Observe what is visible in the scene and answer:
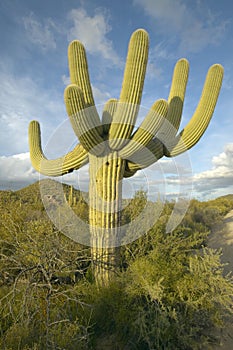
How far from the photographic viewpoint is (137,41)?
4.41 m

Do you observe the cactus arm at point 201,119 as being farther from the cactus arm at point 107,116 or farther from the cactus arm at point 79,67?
the cactus arm at point 79,67

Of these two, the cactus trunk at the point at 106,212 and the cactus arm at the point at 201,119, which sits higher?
the cactus arm at the point at 201,119

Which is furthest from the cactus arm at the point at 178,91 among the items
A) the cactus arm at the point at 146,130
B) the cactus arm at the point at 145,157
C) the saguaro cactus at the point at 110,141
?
the cactus arm at the point at 146,130

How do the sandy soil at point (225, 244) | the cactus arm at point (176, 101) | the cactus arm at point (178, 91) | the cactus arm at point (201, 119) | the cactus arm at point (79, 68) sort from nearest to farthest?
the sandy soil at point (225, 244) → the cactus arm at point (79, 68) → the cactus arm at point (176, 101) → the cactus arm at point (201, 119) → the cactus arm at point (178, 91)

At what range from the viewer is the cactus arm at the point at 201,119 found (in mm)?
5168

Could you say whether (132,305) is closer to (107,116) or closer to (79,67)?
(107,116)

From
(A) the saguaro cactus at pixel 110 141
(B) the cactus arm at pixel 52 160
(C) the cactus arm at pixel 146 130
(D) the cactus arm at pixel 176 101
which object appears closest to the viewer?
(A) the saguaro cactus at pixel 110 141

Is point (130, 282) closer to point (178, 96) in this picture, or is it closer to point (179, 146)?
point (179, 146)

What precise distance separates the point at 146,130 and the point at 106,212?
1.59 metres

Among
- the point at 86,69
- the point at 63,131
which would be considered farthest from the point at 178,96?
the point at 63,131

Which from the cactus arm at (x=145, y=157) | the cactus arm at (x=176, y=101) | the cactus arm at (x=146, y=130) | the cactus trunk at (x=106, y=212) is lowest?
the cactus trunk at (x=106, y=212)

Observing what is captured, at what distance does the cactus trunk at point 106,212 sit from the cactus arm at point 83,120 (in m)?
0.28

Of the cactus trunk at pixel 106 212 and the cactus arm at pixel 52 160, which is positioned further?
the cactus arm at pixel 52 160

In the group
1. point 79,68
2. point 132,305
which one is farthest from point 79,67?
point 132,305
